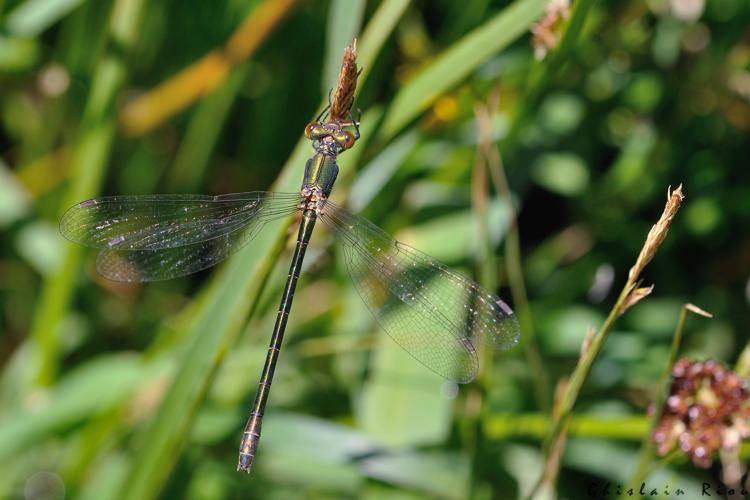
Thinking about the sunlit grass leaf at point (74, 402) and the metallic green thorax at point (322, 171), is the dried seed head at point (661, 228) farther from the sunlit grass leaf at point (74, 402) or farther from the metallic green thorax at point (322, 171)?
the sunlit grass leaf at point (74, 402)

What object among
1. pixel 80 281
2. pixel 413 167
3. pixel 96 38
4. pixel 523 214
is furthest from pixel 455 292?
pixel 96 38

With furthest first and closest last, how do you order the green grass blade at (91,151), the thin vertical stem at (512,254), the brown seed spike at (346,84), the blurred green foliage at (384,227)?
the green grass blade at (91,151) → the blurred green foliage at (384,227) → the thin vertical stem at (512,254) → the brown seed spike at (346,84)

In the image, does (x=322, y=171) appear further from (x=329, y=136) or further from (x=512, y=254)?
(x=512, y=254)

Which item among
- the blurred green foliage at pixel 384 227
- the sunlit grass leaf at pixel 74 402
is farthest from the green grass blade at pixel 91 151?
the sunlit grass leaf at pixel 74 402

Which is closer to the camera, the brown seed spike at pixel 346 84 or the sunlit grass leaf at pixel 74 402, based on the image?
the brown seed spike at pixel 346 84

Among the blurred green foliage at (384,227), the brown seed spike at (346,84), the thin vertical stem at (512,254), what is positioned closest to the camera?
the brown seed spike at (346,84)

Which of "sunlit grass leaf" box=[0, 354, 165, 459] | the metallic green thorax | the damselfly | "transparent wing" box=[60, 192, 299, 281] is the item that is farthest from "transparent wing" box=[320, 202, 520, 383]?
"sunlit grass leaf" box=[0, 354, 165, 459]
